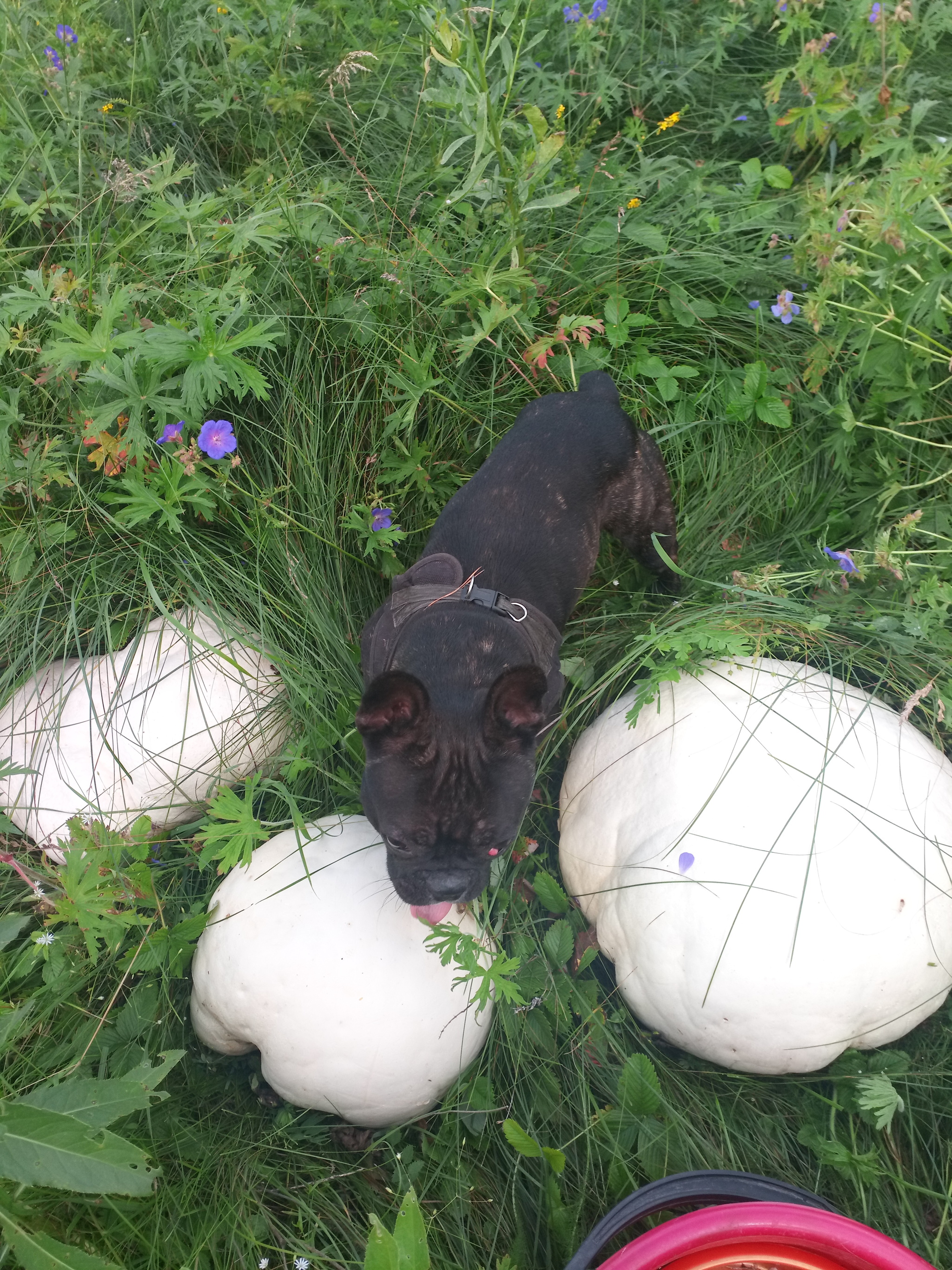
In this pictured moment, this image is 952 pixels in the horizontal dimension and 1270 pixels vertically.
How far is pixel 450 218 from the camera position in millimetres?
3881

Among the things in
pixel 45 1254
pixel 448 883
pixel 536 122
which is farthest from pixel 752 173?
pixel 45 1254

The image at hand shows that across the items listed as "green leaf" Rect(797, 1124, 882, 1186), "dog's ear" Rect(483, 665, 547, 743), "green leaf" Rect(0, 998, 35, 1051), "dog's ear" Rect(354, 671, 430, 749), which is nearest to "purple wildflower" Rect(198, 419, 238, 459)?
"dog's ear" Rect(354, 671, 430, 749)

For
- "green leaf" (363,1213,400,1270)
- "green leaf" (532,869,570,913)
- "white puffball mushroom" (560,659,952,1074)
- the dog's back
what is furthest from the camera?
the dog's back

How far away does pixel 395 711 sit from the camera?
2631mm

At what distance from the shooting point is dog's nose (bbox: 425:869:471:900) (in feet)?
8.67

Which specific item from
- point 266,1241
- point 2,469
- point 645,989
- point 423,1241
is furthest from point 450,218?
point 266,1241

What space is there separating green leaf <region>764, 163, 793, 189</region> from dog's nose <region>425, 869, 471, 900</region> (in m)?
3.82

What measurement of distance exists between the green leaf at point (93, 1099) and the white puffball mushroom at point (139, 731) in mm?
994

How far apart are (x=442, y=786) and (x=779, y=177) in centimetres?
369

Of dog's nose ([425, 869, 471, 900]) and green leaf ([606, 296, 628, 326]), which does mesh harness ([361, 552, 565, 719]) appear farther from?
green leaf ([606, 296, 628, 326])

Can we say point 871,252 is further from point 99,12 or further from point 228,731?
point 99,12

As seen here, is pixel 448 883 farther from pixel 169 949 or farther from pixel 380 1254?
pixel 169 949

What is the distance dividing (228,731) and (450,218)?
8.40 ft

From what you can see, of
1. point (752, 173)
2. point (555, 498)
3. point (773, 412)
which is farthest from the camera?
Result: point (752, 173)
